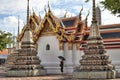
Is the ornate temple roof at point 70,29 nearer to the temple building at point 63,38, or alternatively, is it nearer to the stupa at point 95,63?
the temple building at point 63,38

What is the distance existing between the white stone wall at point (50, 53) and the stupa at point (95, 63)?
6157 mm

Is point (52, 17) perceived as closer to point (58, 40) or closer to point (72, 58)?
point (58, 40)

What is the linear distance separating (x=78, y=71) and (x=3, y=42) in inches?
940

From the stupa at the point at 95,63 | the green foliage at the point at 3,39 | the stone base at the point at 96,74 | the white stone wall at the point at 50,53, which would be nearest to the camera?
the stone base at the point at 96,74

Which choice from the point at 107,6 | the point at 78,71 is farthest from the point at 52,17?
the point at 107,6

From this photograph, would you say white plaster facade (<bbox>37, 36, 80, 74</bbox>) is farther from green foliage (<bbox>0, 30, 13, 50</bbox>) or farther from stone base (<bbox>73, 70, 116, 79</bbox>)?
green foliage (<bbox>0, 30, 13, 50</bbox>)

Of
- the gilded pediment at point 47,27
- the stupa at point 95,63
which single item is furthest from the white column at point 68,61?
the stupa at point 95,63

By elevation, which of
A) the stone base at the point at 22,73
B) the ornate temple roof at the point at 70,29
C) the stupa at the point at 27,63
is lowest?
the stone base at the point at 22,73

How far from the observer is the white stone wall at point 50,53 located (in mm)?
26625

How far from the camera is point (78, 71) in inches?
795

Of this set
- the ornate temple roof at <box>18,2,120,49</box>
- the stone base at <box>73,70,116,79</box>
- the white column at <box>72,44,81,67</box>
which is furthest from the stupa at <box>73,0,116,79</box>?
the white column at <box>72,44,81,67</box>

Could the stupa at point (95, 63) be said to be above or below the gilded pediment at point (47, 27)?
below

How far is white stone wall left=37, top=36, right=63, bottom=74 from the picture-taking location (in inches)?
1048

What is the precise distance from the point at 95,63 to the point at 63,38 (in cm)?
699
